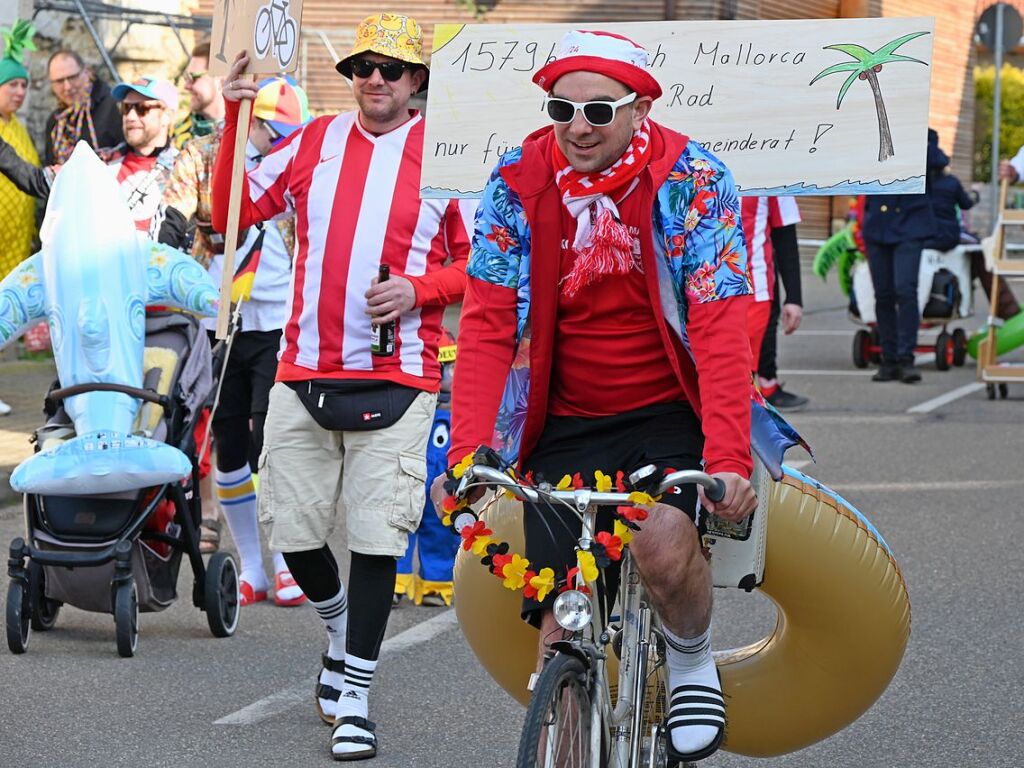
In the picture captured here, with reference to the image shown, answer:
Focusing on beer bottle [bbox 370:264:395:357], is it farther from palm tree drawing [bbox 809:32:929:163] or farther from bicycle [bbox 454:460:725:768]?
bicycle [bbox 454:460:725:768]

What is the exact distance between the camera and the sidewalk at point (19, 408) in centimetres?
988

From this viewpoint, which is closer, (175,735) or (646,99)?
(646,99)

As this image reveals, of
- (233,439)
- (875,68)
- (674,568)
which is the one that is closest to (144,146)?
(233,439)

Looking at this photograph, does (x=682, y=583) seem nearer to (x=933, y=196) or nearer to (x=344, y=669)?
(x=344, y=669)

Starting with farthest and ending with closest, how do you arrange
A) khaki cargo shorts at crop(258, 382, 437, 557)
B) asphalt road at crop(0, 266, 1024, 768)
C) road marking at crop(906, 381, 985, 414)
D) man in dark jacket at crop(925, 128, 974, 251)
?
1. man in dark jacket at crop(925, 128, 974, 251)
2. road marking at crop(906, 381, 985, 414)
3. khaki cargo shorts at crop(258, 382, 437, 557)
4. asphalt road at crop(0, 266, 1024, 768)

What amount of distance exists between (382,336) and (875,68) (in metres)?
1.66

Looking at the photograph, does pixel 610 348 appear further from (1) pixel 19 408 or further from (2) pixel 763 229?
(1) pixel 19 408

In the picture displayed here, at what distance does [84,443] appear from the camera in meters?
6.39

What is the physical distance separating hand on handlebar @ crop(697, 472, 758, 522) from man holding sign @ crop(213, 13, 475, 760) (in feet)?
5.85

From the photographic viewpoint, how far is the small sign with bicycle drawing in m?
5.53

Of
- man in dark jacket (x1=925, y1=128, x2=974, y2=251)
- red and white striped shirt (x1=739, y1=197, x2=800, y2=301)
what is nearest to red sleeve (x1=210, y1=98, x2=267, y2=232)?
red and white striped shirt (x1=739, y1=197, x2=800, y2=301)

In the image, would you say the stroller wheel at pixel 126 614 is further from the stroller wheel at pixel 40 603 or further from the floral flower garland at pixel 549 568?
the floral flower garland at pixel 549 568

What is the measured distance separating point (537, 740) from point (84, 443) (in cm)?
334

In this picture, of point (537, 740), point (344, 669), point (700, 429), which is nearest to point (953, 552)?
point (344, 669)
